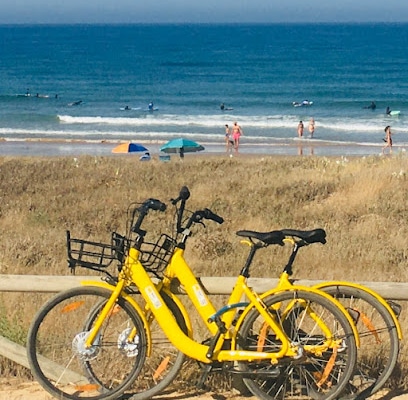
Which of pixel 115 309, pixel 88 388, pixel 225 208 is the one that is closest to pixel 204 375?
pixel 115 309

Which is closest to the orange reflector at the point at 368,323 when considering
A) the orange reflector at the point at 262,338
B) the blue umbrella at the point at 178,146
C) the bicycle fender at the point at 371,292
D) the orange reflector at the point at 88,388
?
the bicycle fender at the point at 371,292

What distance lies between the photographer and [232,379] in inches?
210

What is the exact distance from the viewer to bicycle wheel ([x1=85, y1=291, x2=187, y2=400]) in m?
5.09

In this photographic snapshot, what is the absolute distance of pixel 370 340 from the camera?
18.2 feet

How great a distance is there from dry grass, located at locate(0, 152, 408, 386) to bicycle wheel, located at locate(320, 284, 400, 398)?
2.48m

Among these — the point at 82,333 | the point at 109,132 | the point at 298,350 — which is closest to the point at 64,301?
the point at 82,333

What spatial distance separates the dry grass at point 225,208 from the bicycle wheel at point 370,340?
8.13 ft

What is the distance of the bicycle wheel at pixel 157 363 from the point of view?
16.7 feet

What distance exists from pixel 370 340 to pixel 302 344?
799mm

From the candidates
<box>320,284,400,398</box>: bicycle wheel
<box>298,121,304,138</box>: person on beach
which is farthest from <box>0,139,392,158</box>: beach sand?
<box>320,284,400,398</box>: bicycle wheel

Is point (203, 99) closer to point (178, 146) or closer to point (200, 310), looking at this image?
point (178, 146)

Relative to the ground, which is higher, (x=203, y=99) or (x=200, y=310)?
(x=203, y=99)

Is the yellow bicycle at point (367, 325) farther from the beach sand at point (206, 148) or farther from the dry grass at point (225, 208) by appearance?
the beach sand at point (206, 148)

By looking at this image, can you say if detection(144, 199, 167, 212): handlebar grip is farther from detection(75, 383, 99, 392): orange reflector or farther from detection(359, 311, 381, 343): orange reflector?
detection(359, 311, 381, 343): orange reflector
